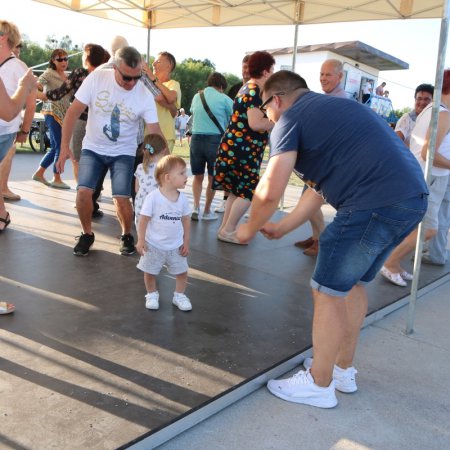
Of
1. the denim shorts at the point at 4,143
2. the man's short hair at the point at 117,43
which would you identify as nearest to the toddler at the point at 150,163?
the denim shorts at the point at 4,143

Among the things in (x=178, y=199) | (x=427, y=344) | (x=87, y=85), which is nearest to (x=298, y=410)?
(x=427, y=344)

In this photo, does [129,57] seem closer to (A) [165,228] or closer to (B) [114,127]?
(B) [114,127]

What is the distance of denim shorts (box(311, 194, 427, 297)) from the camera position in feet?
6.82

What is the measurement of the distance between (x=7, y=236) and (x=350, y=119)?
3.53m

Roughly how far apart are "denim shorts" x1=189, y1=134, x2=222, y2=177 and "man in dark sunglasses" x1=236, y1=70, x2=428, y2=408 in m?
3.41

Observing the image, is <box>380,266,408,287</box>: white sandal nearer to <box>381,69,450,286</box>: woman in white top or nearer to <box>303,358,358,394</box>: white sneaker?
<box>381,69,450,286</box>: woman in white top

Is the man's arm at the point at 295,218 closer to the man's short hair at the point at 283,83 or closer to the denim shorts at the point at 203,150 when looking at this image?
the man's short hair at the point at 283,83

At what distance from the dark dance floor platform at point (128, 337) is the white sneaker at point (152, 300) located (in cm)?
6

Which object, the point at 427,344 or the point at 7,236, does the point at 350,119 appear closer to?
the point at 427,344

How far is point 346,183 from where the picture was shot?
212 cm

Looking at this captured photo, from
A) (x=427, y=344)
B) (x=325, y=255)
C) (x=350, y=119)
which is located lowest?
(x=427, y=344)

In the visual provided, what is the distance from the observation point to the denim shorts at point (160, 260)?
315cm

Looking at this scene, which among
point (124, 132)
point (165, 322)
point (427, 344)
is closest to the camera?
point (165, 322)

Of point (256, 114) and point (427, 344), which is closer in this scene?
point (427, 344)
